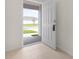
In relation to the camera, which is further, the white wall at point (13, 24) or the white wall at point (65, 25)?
the white wall at point (13, 24)

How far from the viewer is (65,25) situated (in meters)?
3.09

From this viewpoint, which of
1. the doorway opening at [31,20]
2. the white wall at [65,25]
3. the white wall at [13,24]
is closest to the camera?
the white wall at [65,25]

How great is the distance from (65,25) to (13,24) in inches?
78.3

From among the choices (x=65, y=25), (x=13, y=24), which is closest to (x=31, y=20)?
(x=13, y=24)

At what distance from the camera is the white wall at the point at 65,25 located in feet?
9.22

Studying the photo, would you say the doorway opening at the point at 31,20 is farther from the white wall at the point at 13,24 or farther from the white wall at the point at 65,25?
the white wall at the point at 65,25

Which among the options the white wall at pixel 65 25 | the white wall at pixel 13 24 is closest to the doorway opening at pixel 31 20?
the white wall at pixel 13 24

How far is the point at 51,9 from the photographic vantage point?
3404 mm

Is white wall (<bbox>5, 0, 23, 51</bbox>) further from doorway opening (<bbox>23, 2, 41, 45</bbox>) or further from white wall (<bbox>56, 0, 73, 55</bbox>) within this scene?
doorway opening (<bbox>23, 2, 41, 45</bbox>)

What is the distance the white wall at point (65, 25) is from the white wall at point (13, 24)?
63.7 inches

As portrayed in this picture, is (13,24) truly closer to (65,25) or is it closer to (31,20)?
(65,25)
